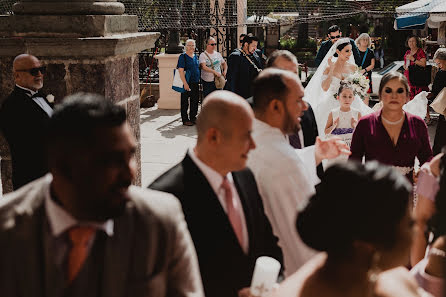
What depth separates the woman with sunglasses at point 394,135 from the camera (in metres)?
4.45

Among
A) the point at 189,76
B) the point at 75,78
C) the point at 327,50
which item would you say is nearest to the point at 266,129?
the point at 75,78

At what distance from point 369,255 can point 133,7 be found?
1169cm

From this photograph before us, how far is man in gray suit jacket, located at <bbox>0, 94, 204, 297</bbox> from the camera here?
67.6 inches

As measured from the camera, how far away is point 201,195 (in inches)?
103

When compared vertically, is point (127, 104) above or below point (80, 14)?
below

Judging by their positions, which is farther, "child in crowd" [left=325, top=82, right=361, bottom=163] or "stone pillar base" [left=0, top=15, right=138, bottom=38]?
"child in crowd" [left=325, top=82, right=361, bottom=163]

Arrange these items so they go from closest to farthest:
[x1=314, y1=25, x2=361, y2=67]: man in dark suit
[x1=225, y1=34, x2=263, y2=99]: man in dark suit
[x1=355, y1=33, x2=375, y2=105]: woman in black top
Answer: [x1=225, y1=34, x2=263, y2=99]: man in dark suit → [x1=314, y1=25, x2=361, y2=67]: man in dark suit → [x1=355, y1=33, x2=375, y2=105]: woman in black top

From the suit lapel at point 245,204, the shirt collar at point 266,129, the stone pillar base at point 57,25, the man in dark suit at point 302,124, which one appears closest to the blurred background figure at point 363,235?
the suit lapel at point 245,204

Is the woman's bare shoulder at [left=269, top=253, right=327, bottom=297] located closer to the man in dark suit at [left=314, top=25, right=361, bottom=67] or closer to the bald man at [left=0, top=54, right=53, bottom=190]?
the bald man at [left=0, top=54, right=53, bottom=190]

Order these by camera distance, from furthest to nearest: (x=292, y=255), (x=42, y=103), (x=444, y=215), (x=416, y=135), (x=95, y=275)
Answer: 1. (x=416, y=135)
2. (x=42, y=103)
3. (x=292, y=255)
4. (x=444, y=215)
5. (x=95, y=275)

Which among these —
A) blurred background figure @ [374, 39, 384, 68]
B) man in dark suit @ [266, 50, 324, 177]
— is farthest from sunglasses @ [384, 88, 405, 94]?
blurred background figure @ [374, 39, 384, 68]

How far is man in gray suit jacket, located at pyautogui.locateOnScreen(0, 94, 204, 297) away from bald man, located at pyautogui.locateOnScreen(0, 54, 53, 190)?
2.25 meters

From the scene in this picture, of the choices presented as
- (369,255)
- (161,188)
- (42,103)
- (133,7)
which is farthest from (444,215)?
(133,7)

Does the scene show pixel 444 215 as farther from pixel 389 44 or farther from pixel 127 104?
pixel 389 44
